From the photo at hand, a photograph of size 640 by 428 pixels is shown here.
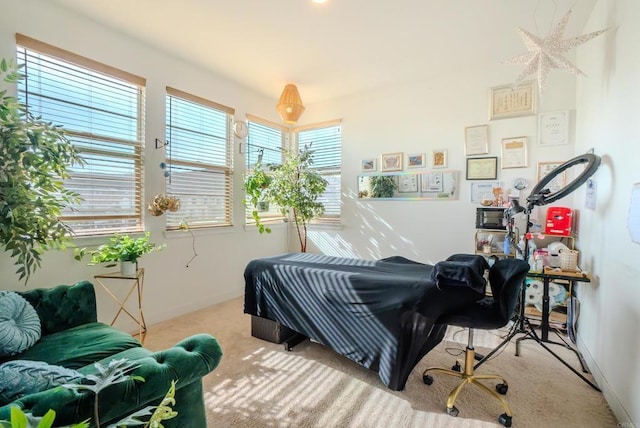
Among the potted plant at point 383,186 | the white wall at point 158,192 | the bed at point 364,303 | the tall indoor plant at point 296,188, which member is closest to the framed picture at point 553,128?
the potted plant at point 383,186

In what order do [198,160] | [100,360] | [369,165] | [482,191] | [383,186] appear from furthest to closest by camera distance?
[369,165] < [383,186] < [198,160] < [482,191] < [100,360]

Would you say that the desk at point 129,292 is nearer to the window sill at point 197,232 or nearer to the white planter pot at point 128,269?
the white planter pot at point 128,269

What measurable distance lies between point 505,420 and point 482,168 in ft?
8.30

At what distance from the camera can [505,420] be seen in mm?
1691

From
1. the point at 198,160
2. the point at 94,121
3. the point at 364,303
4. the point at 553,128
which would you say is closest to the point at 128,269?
the point at 94,121

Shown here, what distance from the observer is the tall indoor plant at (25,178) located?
1.68 meters

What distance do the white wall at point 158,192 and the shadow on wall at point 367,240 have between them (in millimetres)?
835

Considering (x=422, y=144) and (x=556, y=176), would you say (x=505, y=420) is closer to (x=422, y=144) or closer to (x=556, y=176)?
(x=556, y=176)

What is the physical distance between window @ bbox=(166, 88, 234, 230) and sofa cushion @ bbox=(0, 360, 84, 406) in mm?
2300

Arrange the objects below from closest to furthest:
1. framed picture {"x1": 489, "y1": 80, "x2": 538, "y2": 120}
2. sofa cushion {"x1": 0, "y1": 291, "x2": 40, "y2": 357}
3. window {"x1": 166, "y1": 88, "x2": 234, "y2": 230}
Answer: sofa cushion {"x1": 0, "y1": 291, "x2": 40, "y2": 357}
framed picture {"x1": 489, "y1": 80, "x2": 538, "y2": 120}
window {"x1": 166, "y1": 88, "x2": 234, "y2": 230}

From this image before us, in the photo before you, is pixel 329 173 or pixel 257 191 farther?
pixel 329 173

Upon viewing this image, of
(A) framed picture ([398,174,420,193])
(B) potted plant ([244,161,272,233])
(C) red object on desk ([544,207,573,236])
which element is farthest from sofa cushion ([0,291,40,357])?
(C) red object on desk ([544,207,573,236])

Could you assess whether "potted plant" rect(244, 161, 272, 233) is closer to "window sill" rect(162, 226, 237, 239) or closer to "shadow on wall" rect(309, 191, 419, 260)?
"window sill" rect(162, 226, 237, 239)

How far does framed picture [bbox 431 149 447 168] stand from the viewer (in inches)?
142
